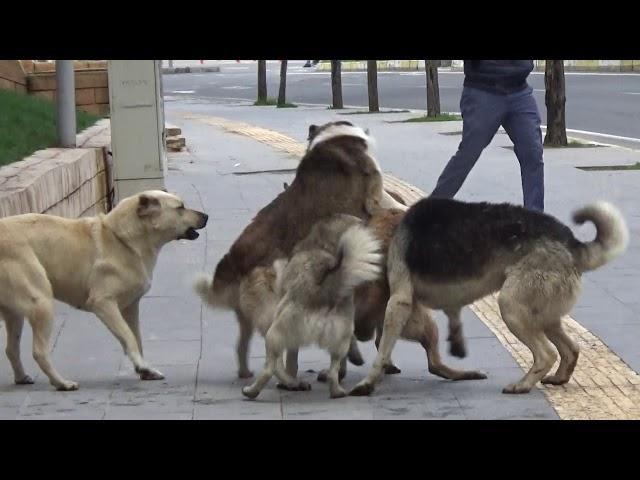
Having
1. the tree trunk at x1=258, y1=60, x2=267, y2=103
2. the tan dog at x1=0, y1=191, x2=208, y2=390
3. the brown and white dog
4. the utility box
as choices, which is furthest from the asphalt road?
the tan dog at x1=0, y1=191, x2=208, y2=390

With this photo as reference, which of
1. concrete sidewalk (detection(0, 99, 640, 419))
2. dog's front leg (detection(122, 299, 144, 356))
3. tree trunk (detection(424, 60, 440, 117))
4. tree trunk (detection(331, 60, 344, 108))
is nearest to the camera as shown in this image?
concrete sidewalk (detection(0, 99, 640, 419))

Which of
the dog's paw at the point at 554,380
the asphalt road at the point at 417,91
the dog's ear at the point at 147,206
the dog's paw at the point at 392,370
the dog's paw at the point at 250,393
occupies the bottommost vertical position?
the dog's paw at the point at 392,370

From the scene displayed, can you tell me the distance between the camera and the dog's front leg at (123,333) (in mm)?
6824

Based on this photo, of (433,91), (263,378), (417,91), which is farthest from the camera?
(417,91)

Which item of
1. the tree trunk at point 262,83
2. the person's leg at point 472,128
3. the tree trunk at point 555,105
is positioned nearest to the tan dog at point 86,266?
the person's leg at point 472,128

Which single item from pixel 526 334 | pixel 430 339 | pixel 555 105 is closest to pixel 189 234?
pixel 430 339

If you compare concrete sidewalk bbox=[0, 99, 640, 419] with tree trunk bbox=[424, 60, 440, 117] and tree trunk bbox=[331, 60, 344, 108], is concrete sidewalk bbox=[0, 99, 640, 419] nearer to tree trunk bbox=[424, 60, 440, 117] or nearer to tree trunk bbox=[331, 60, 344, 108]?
tree trunk bbox=[424, 60, 440, 117]

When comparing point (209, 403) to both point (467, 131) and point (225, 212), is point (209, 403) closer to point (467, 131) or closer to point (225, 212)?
point (467, 131)

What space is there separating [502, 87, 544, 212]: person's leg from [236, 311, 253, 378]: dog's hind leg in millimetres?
3067

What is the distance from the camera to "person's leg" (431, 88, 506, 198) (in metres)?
9.09

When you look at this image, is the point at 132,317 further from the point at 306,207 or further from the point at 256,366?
the point at 306,207

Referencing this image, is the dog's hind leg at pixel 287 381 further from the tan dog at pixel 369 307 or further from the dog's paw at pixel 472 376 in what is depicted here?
the dog's paw at pixel 472 376

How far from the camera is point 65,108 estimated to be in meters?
12.3

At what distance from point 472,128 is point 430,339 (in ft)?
9.43
